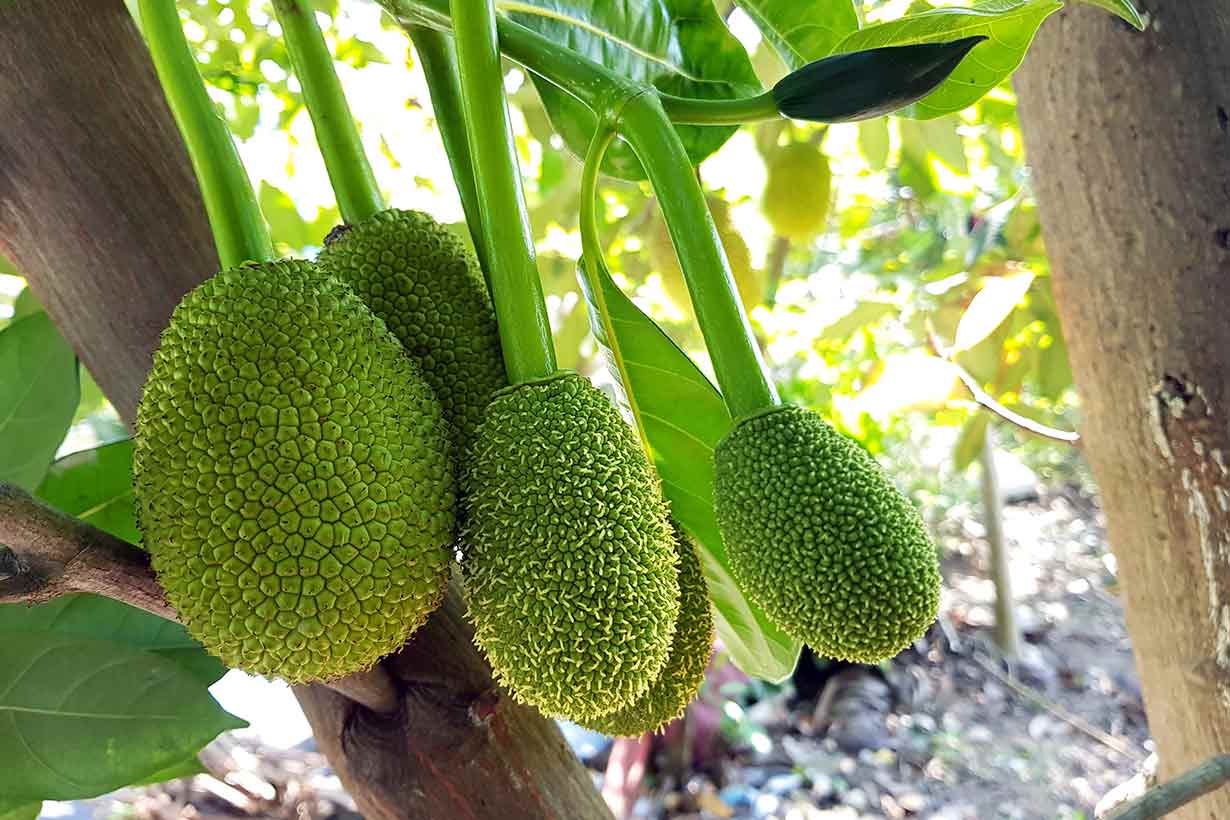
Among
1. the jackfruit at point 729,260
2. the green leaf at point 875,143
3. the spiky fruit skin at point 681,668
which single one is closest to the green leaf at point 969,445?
the green leaf at point 875,143

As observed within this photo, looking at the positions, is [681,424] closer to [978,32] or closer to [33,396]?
[978,32]

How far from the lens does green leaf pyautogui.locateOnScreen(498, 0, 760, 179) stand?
0.60 m

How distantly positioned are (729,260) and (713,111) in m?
0.53

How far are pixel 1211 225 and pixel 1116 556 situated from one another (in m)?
0.28

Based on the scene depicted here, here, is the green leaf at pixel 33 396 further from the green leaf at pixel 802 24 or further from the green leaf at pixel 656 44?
the green leaf at pixel 802 24

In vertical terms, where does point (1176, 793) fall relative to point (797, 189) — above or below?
below

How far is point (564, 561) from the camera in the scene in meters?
0.41

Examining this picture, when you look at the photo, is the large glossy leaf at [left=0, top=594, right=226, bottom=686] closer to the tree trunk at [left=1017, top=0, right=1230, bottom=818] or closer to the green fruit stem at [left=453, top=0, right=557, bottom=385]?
the green fruit stem at [left=453, top=0, right=557, bottom=385]

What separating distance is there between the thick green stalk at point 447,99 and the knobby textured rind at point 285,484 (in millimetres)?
136

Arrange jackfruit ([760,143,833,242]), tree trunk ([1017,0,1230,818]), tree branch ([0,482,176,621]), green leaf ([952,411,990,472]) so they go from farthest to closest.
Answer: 1. green leaf ([952,411,990,472])
2. jackfruit ([760,143,833,242])
3. tree trunk ([1017,0,1230,818])
4. tree branch ([0,482,176,621])

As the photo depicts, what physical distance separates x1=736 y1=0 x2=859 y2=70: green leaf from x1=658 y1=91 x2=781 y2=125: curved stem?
4.5 inches

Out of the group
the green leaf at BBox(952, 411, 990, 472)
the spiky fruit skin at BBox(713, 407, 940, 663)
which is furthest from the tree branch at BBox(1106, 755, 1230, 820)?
the green leaf at BBox(952, 411, 990, 472)

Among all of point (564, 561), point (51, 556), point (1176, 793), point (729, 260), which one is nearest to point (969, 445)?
point (729, 260)

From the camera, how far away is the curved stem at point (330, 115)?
535 millimetres
